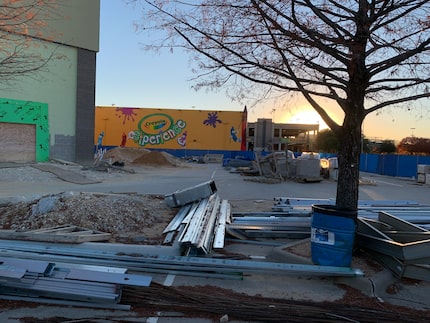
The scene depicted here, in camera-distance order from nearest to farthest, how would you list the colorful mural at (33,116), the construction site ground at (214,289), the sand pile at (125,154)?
the construction site ground at (214,289), the colorful mural at (33,116), the sand pile at (125,154)

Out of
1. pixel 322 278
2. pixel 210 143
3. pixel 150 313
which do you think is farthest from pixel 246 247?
pixel 210 143

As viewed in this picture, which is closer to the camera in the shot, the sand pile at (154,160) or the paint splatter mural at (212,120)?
the sand pile at (154,160)

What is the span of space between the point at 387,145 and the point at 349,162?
281 feet

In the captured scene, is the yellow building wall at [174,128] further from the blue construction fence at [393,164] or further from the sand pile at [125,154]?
the blue construction fence at [393,164]

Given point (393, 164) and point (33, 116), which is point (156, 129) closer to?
point (33, 116)

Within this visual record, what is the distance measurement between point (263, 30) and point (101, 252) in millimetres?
4615

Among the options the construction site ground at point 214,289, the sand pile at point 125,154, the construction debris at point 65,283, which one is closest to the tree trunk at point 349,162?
the construction site ground at point 214,289

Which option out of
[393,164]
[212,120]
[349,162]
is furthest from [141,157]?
[349,162]

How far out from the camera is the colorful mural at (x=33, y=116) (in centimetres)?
2589

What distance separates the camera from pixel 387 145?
85.1 meters

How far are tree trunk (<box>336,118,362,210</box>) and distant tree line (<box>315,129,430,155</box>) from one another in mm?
70929

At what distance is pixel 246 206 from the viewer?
12.5 m

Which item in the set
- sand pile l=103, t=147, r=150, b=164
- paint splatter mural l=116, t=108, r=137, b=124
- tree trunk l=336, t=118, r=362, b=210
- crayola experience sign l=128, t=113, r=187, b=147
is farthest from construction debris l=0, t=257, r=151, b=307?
paint splatter mural l=116, t=108, r=137, b=124

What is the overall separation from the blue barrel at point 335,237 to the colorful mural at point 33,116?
25.3 metres
